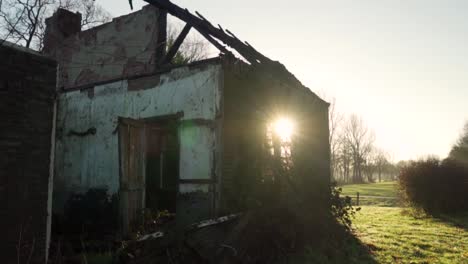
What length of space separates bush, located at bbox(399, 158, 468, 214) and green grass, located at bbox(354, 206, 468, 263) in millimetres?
1188

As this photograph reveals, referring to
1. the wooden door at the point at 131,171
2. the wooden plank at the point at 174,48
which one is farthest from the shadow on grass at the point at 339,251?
the wooden plank at the point at 174,48

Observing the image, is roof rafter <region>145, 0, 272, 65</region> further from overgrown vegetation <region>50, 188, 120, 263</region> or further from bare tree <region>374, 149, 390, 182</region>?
bare tree <region>374, 149, 390, 182</region>

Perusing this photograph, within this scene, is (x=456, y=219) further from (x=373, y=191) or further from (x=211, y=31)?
(x=373, y=191)

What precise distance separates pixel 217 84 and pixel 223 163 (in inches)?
66.2

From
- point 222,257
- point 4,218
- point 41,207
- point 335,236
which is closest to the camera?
point 4,218

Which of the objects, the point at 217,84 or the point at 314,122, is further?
the point at 314,122

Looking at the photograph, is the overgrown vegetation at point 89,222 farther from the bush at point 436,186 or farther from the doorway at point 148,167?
the bush at point 436,186

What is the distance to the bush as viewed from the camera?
45.3 feet

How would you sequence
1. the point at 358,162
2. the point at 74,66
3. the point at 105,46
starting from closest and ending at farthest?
the point at 105,46 → the point at 74,66 → the point at 358,162

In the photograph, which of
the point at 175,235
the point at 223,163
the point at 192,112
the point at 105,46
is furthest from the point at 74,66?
the point at 175,235

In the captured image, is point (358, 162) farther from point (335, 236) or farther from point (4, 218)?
point (4, 218)

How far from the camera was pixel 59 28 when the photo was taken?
13.4 meters

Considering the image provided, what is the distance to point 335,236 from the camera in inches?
308

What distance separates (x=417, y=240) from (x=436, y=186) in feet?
21.8
